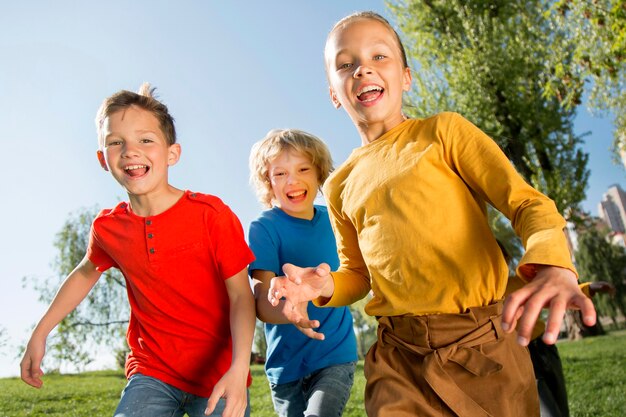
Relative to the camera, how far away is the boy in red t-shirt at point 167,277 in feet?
7.84

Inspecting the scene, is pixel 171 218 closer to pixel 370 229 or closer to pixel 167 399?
pixel 167 399

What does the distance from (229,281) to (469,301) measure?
1.03 m

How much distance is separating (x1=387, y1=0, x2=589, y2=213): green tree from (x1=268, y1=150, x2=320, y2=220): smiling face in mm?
11890

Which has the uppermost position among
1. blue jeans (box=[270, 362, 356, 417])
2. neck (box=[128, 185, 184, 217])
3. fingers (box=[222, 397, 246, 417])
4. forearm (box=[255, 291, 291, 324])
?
neck (box=[128, 185, 184, 217])

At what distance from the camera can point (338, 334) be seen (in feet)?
9.54

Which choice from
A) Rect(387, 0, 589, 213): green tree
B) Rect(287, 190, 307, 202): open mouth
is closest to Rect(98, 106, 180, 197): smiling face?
Rect(287, 190, 307, 202): open mouth

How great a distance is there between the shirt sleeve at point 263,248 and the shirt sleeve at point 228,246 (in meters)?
0.33

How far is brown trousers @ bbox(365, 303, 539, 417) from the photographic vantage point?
68.5 inches

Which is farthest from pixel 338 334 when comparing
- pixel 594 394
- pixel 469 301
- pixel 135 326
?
pixel 594 394

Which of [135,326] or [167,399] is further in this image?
[135,326]

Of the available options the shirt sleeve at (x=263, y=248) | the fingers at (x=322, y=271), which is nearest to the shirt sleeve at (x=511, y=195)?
the fingers at (x=322, y=271)

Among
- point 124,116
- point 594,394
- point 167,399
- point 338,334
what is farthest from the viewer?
point 594,394

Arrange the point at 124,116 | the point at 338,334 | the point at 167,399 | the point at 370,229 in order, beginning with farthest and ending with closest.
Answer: the point at 338,334, the point at 124,116, the point at 167,399, the point at 370,229

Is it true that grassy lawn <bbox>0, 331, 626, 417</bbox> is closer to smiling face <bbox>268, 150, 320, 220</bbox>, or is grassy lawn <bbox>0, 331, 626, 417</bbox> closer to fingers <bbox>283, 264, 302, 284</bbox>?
smiling face <bbox>268, 150, 320, 220</bbox>
